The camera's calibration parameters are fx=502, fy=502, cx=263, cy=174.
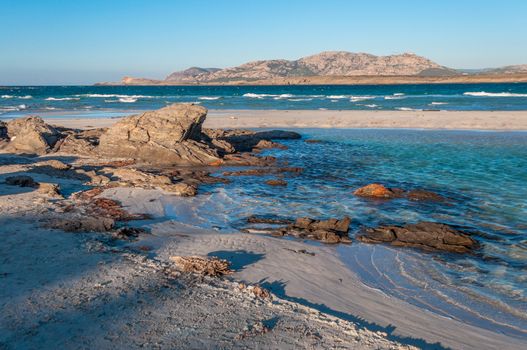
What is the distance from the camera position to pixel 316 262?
811 centimetres

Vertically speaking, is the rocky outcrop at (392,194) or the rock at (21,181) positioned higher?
the rock at (21,181)

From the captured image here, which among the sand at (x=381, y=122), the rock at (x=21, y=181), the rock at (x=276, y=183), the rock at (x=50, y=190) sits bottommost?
the rock at (x=276, y=183)

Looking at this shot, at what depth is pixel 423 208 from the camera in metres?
11.8

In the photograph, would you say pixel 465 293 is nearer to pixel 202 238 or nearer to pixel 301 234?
pixel 301 234

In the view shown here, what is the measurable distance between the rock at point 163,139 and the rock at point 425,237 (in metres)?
9.28

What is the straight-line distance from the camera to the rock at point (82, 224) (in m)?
8.86

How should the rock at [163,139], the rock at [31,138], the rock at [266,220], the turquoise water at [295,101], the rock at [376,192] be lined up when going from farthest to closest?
the turquoise water at [295,101], the rock at [31,138], the rock at [163,139], the rock at [376,192], the rock at [266,220]

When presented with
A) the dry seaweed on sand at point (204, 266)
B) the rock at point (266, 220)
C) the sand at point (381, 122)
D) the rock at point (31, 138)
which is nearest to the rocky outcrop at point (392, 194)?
the rock at point (266, 220)

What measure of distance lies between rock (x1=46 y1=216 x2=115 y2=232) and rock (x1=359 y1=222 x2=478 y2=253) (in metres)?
4.75

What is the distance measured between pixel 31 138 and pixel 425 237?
15.9m

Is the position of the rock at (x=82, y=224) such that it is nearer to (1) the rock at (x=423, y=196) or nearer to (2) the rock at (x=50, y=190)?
(2) the rock at (x=50, y=190)

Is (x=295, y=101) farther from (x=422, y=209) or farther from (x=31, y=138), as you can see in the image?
(x=422, y=209)

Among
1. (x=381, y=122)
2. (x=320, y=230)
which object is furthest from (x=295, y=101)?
(x=320, y=230)

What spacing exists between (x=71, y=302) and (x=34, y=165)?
35.5ft
